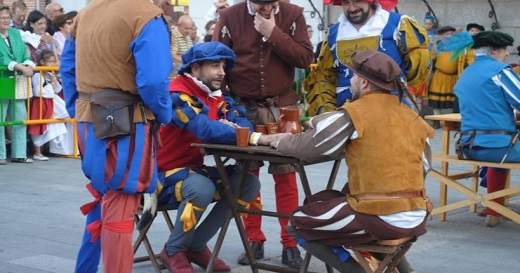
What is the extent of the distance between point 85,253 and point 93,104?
89 centimetres

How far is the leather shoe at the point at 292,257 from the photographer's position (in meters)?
5.84

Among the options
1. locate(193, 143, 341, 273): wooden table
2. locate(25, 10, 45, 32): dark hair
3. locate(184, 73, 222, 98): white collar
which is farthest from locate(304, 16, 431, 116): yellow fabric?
locate(25, 10, 45, 32): dark hair

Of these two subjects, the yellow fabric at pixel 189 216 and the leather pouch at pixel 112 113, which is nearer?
the leather pouch at pixel 112 113

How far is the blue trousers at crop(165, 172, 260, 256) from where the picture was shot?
5195 millimetres

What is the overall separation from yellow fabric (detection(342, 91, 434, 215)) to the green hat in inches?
107

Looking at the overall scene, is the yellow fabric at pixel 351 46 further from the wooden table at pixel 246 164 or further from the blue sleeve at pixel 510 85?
the blue sleeve at pixel 510 85

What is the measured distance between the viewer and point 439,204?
7.96m

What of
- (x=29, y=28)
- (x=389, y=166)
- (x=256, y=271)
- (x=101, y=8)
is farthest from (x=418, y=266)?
(x=29, y=28)

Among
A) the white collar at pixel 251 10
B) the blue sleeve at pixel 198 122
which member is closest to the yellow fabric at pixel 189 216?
the blue sleeve at pixel 198 122

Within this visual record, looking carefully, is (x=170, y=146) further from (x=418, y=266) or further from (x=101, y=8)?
(x=418, y=266)

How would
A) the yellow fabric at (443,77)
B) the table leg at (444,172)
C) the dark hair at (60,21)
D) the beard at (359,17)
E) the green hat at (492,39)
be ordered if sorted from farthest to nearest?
the yellow fabric at (443,77) < the dark hair at (60,21) < the table leg at (444,172) < the green hat at (492,39) < the beard at (359,17)

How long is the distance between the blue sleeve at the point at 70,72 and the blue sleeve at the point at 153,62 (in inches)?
23.5

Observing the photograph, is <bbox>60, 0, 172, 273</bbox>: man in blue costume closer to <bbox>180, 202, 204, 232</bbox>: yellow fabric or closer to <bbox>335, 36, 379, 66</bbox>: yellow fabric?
<bbox>180, 202, 204, 232</bbox>: yellow fabric

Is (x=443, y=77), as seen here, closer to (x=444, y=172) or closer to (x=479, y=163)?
(x=444, y=172)
